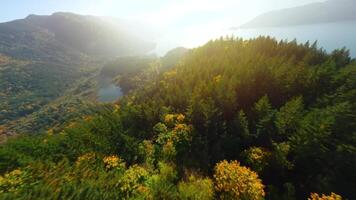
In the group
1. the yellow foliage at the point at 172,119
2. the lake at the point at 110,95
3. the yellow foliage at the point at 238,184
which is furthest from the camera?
the lake at the point at 110,95

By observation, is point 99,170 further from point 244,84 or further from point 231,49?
point 231,49

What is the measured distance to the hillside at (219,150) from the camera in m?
27.6

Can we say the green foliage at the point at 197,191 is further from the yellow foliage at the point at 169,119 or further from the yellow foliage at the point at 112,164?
the yellow foliage at the point at 169,119

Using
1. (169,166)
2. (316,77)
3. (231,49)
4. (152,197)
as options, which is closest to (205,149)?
(169,166)

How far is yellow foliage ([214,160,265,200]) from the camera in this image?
26.6 metres

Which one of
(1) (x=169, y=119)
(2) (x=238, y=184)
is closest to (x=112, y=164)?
(2) (x=238, y=184)

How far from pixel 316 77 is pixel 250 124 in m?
18.1

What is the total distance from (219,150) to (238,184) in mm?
11768

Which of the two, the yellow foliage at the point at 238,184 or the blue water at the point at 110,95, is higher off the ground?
the yellow foliage at the point at 238,184

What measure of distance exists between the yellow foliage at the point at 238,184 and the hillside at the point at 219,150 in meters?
0.10

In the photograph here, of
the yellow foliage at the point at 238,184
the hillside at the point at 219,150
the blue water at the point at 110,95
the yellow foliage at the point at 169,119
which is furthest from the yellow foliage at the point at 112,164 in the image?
the blue water at the point at 110,95

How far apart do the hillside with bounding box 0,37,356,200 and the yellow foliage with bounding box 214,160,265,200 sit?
99 mm

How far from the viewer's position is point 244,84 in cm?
5509

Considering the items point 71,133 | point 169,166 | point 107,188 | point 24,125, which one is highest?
point 107,188
